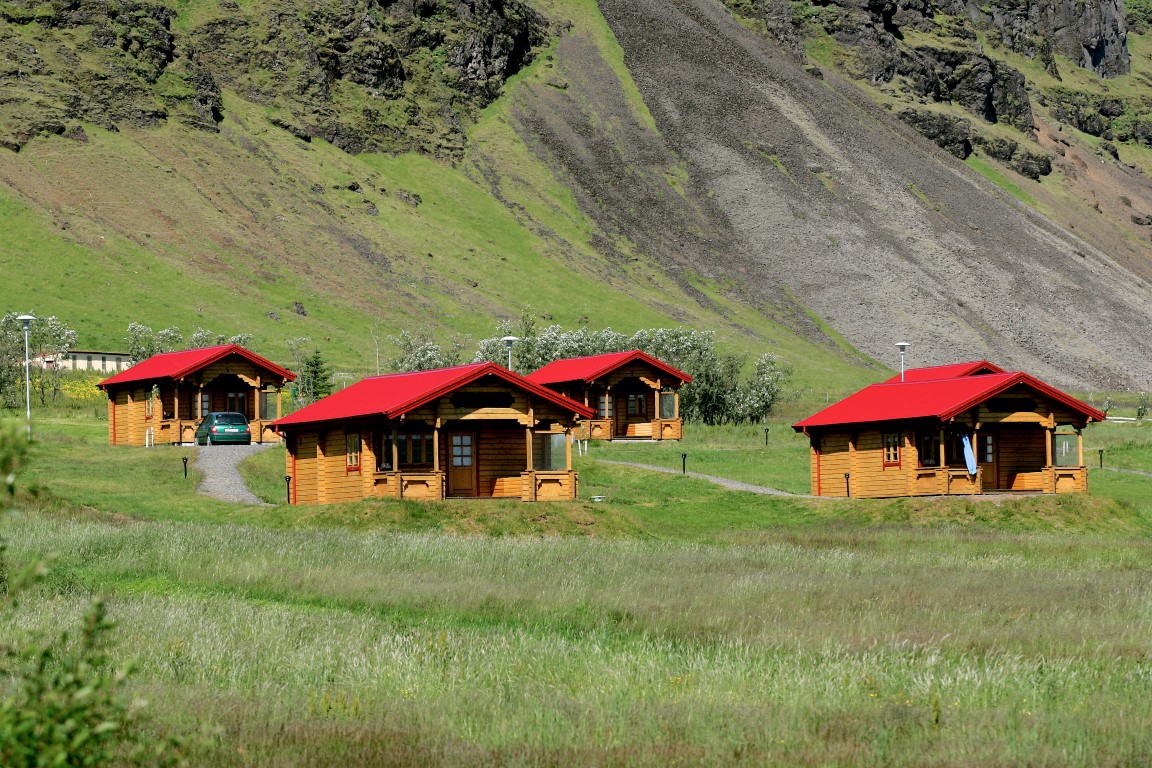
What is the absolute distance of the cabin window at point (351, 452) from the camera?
46.8m

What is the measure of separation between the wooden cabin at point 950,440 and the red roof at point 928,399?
41 mm

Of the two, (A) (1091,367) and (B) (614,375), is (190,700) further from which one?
(A) (1091,367)

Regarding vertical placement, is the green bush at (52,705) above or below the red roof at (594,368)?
below

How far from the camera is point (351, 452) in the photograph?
4712 centimetres

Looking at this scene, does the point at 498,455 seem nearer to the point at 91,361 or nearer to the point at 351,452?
the point at 351,452

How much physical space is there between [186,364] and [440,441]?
2147cm

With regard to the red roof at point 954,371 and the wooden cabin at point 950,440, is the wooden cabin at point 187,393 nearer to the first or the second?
the wooden cabin at point 950,440

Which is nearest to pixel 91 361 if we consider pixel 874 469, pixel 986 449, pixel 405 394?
pixel 405 394

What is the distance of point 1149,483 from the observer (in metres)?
55.0

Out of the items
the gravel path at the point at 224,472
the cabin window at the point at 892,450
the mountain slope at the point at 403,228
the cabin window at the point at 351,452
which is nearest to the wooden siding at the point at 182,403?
the gravel path at the point at 224,472

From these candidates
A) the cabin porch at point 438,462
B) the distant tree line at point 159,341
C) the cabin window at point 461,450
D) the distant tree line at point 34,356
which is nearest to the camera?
the cabin porch at point 438,462

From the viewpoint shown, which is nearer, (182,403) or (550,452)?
(550,452)

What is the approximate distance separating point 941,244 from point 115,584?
547 ft

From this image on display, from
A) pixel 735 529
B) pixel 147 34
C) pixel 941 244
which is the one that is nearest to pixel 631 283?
pixel 941 244
